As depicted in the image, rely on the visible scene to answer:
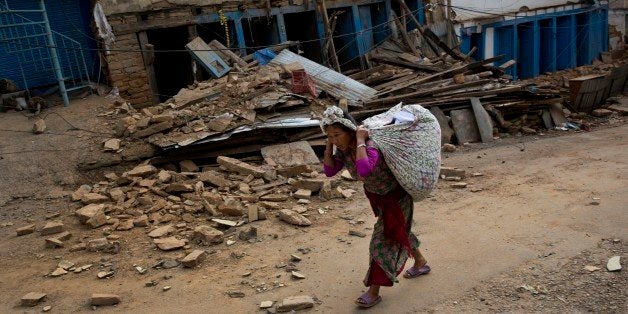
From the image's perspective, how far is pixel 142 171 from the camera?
730 centimetres

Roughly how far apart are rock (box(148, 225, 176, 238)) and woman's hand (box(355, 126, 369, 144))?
3.08 m

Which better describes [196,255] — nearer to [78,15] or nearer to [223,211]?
[223,211]

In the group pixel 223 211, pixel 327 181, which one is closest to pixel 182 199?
pixel 223 211

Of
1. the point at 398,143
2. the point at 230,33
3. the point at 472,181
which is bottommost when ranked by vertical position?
the point at 472,181

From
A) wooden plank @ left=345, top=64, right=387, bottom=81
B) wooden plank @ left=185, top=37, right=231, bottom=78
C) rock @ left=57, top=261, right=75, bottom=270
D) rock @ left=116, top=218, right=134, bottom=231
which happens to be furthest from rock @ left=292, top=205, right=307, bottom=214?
wooden plank @ left=345, top=64, right=387, bottom=81

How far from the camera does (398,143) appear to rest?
3.54m

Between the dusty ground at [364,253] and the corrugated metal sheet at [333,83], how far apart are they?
3344 millimetres

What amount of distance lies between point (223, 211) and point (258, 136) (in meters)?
2.57

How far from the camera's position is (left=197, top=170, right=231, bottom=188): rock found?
7.11 m

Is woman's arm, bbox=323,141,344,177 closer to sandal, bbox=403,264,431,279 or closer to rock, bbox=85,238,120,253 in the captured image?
sandal, bbox=403,264,431,279

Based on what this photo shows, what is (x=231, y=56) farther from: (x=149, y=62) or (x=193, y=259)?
(x=193, y=259)

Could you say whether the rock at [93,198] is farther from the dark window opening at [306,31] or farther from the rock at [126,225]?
the dark window opening at [306,31]

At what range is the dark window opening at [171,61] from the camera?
12289mm

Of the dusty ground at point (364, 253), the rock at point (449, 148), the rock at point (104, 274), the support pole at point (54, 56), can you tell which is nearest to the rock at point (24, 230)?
the dusty ground at point (364, 253)
